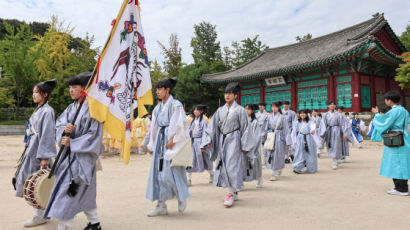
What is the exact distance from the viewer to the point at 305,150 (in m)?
7.77

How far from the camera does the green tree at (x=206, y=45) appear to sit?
3794 centimetres

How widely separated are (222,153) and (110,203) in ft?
6.79

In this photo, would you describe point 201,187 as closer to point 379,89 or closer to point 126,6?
point 126,6

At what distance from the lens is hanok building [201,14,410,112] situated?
15828 millimetres

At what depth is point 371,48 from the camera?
→ 14.4 meters

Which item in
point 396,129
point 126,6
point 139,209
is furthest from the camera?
point 396,129

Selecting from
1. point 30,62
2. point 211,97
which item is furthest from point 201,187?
point 30,62

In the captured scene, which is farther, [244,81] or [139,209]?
[244,81]

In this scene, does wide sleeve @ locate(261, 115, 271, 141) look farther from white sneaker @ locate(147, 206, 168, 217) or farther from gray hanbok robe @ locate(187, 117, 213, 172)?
white sneaker @ locate(147, 206, 168, 217)

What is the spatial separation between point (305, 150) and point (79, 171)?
6378mm

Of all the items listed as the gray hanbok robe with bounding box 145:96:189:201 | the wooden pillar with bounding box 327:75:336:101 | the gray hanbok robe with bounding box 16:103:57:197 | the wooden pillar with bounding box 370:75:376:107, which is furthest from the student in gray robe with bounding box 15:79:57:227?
the wooden pillar with bounding box 370:75:376:107

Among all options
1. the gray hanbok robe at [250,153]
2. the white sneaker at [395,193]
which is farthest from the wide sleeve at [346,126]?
the gray hanbok robe at [250,153]

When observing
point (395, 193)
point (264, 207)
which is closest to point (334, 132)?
point (395, 193)

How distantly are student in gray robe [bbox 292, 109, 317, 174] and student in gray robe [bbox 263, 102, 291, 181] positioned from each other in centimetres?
70
